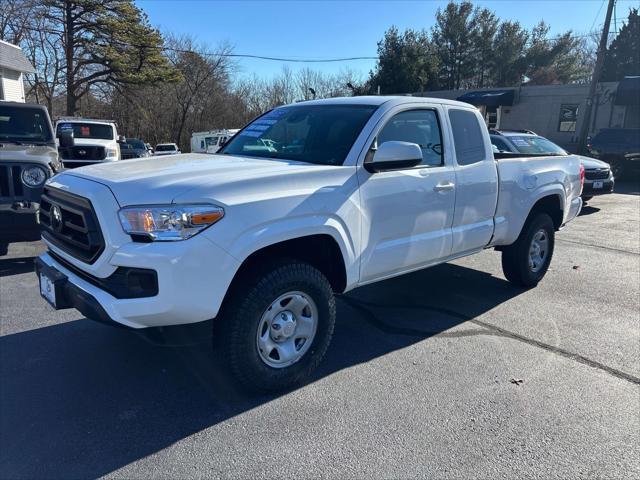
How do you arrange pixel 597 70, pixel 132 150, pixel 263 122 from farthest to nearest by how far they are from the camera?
1. pixel 132 150
2. pixel 597 70
3. pixel 263 122

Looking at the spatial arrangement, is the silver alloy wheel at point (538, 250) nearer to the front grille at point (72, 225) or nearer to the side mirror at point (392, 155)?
the side mirror at point (392, 155)

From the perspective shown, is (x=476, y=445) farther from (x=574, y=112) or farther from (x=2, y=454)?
(x=574, y=112)

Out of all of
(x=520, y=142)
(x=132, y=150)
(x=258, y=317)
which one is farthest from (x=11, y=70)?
(x=258, y=317)

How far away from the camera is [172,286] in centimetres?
266

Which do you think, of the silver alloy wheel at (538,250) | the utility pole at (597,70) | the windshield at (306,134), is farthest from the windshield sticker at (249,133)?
the utility pole at (597,70)

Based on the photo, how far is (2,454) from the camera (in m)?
2.66

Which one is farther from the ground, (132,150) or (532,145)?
(532,145)

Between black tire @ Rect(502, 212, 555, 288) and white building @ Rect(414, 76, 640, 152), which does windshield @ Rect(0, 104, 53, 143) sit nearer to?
black tire @ Rect(502, 212, 555, 288)

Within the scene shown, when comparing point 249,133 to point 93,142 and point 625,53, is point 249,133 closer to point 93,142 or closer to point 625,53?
point 93,142

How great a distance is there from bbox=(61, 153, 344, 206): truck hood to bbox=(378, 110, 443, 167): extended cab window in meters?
0.81

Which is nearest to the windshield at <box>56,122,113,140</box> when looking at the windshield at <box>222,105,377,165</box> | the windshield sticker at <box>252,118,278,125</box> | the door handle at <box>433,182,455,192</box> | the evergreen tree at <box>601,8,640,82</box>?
the windshield sticker at <box>252,118,278,125</box>

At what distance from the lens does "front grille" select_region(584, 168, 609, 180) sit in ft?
36.4

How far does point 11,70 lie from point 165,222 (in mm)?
20603

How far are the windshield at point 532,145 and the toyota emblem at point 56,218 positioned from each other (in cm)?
857
